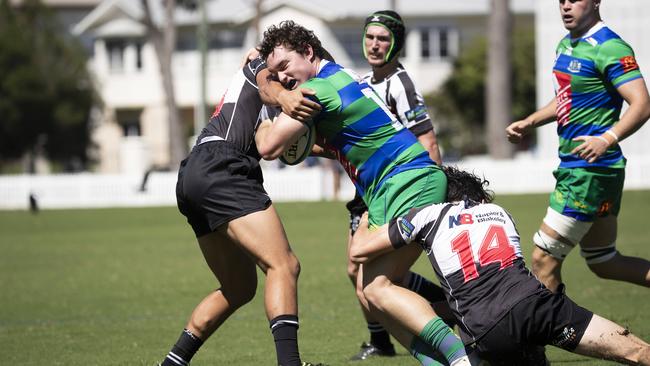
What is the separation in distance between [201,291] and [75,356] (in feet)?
13.2

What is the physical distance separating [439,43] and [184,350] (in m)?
55.3

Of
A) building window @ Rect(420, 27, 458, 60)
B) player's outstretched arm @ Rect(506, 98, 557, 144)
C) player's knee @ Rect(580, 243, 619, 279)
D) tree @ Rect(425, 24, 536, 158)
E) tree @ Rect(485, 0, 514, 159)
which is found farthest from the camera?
building window @ Rect(420, 27, 458, 60)

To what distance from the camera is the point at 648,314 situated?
28.8 feet

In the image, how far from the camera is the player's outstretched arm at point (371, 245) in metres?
5.86

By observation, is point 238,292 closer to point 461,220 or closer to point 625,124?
point 461,220

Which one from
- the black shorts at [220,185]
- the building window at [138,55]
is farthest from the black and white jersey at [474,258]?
the building window at [138,55]

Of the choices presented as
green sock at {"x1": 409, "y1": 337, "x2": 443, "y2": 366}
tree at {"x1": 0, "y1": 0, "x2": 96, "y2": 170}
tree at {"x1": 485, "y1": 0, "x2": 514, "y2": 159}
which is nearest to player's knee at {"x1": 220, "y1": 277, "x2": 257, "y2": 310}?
green sock at {"x1": 409, "y1": 337, "x2": 443, "y2": 366}

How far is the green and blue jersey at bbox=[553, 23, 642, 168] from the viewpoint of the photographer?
274 inches

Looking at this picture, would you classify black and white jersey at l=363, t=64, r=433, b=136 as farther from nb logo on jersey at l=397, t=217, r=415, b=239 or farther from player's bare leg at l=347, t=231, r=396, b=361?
nb logo on jersey at l=397, t=217, r=415, b=239

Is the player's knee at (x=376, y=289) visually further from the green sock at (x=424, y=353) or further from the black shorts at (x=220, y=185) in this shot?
the black shorts at (x=220, y=185)

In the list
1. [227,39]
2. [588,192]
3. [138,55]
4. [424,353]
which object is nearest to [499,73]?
[588,192]

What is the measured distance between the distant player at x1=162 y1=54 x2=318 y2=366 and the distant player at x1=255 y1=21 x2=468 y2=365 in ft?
0.64

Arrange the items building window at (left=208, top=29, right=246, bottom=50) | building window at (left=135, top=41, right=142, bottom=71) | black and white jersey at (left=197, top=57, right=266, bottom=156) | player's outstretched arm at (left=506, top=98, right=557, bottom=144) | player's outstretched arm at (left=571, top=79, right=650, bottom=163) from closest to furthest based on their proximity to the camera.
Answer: black and white jersey at (left=197, top=57, right=266, bottom=156)
player's outstretched arm at (left=571, top=79, right=650, bottom=163)
player's outstretched arm at (left=506, top=98, right=557, bottom=144)
building window at (left=208, top=29, right=246, bottom=50)
building window at (left=135, top=41, right=142, bottom=71)

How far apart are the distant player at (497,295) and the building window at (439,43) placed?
54945mm
